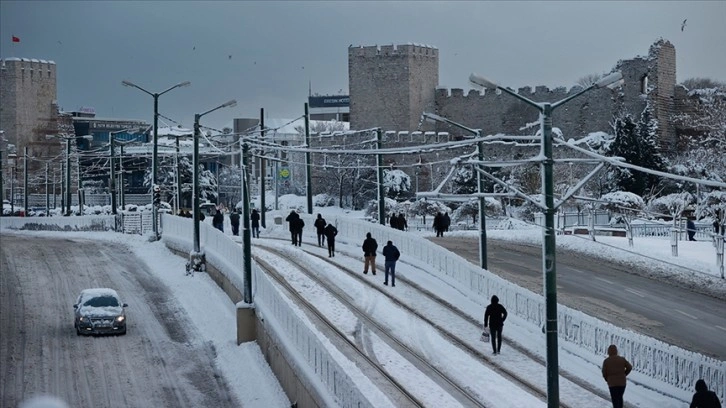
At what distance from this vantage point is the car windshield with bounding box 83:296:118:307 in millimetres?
30125

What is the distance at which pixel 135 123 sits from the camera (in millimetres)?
150500

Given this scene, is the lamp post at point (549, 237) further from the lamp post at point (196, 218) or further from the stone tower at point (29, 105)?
the stone tower at point (29, 105)

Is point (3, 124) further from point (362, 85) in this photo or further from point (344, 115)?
point (344, 115)

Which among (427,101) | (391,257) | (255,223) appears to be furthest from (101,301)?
(427,101)

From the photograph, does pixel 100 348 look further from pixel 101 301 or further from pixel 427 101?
pixel 427 101

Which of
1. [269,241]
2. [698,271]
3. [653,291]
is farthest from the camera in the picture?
[269,241]

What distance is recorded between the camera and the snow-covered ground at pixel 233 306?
78.7 feet

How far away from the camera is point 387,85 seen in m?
81.8

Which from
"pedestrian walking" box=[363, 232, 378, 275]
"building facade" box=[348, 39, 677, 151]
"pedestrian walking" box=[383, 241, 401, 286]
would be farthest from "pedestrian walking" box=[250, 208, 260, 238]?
"building facade" box=[348, 39, 677, 151]

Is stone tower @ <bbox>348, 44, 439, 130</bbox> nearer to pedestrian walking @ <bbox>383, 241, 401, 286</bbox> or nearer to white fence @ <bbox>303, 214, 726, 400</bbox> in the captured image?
white fence @ <bbox>303, 214, 726, 400</bbox>

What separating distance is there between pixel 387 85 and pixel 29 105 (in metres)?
43.3

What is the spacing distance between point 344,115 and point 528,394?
421 ft

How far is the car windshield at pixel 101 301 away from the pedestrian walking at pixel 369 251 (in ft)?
26.7

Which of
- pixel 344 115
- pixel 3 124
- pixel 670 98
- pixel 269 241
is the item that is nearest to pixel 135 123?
pixel 344 115
